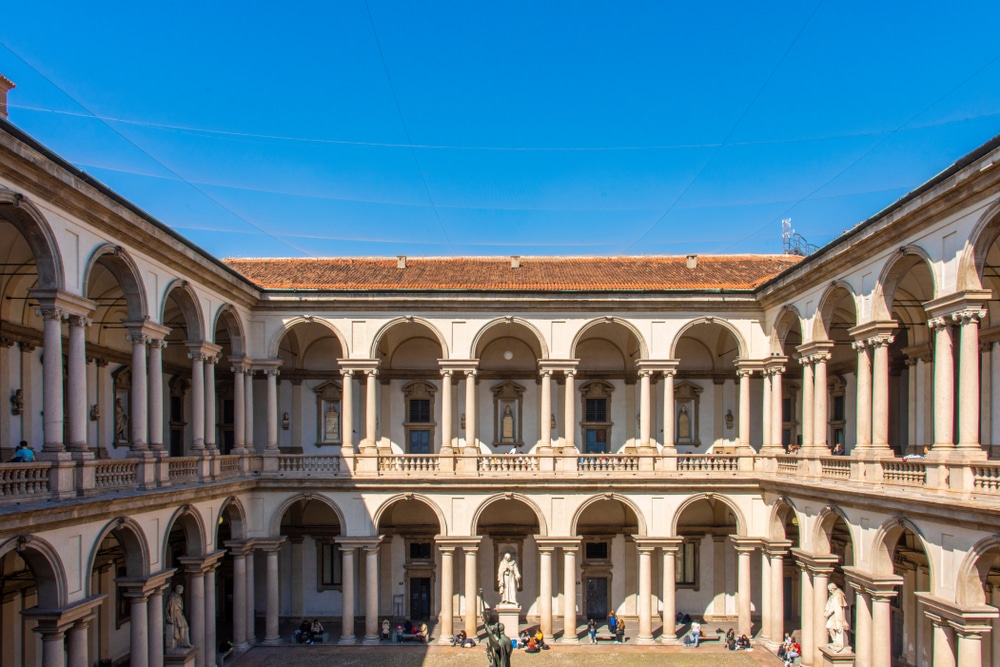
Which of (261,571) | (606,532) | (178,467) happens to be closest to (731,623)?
(606,532)

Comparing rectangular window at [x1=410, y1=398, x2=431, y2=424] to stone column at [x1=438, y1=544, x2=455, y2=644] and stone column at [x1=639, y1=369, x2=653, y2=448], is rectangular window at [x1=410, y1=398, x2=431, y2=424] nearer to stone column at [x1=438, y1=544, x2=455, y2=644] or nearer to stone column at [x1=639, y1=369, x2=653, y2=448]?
stone column at [x1=438, y1=544, x2=455, y2=644]

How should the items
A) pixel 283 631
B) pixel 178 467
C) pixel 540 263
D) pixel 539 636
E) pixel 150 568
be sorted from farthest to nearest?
1. pixel 540 263
2. pixel 283 631
3. pixel 539 636
4. pixel 178 467
5. pixel 150 568

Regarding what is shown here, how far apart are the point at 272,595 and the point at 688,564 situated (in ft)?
51.6

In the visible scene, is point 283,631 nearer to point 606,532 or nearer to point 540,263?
point 606,532

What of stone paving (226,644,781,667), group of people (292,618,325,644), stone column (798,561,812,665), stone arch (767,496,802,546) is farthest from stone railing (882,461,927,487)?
group of people (292,618,325,644)

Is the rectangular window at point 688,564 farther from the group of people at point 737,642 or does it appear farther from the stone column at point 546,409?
the stone column at point 546,409

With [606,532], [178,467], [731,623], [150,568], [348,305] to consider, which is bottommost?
[731,623]

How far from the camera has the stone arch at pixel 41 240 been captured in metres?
15.4

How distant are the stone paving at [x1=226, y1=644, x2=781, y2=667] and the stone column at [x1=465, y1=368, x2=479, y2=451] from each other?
6833 millimetres

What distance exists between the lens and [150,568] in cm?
1997

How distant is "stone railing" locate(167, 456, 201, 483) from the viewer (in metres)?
21.8

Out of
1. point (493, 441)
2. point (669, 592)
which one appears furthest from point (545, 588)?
point (493, 441)

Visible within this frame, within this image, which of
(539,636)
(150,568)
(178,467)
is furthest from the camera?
(539,636)

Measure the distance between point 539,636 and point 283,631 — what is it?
978 cm
